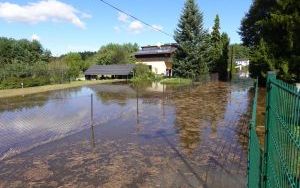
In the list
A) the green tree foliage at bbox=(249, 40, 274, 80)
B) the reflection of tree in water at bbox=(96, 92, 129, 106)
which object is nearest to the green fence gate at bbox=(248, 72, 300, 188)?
the reflection of tree in water at bbox=(96, 92, 129, 106)

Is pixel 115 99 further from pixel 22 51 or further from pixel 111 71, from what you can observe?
pixel 22 51

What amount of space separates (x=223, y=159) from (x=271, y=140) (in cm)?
513

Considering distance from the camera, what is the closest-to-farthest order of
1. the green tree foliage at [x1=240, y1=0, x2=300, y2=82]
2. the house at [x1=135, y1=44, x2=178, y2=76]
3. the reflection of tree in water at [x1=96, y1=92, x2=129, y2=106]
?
the reflection of tree in water at [x1=96, y1=92, x2=129, y2=106] → the green tree foliage at [x1=240, y1=0, x2=300, y2=82] → the house at [x1=135, y1=44, x2=178, y2=76]

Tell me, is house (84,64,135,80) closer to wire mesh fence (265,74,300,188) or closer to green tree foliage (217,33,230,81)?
green tree foliage (217,33,230,81)

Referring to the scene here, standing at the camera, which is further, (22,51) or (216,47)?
(22,51)

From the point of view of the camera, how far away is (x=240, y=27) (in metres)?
49.4

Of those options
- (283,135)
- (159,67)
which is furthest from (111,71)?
(283,135)

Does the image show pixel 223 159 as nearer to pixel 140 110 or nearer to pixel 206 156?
pixel 206 156

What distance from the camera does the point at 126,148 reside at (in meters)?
10.8

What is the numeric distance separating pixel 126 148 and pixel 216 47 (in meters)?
47.4

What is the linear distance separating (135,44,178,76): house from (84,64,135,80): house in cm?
678

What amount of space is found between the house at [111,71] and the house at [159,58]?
22.2 ft

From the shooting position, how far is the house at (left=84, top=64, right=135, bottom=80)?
2183 inches

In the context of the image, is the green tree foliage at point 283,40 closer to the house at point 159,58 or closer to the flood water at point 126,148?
the flood water at point 126,148
